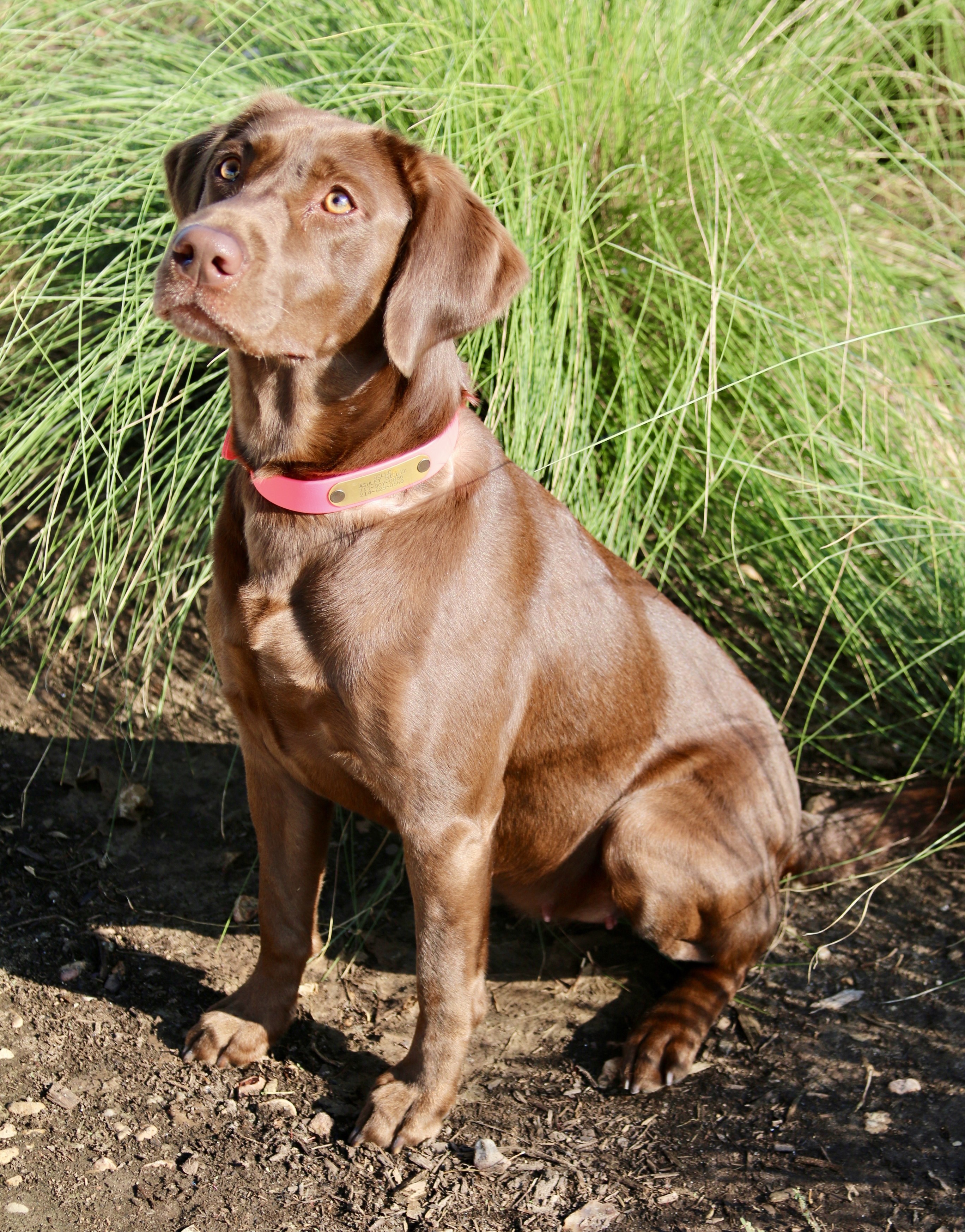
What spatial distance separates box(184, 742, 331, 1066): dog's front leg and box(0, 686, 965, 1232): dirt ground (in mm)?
68

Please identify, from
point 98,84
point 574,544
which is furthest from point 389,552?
point 98,84

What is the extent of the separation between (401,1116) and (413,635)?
0.98 meters

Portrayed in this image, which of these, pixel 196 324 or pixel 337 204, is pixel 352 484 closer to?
pixel 196 324

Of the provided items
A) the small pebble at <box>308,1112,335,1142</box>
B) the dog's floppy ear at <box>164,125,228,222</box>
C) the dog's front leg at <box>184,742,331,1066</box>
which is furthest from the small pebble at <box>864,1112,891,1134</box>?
the dog's floppy ear at <box>164,125,228,222</box>

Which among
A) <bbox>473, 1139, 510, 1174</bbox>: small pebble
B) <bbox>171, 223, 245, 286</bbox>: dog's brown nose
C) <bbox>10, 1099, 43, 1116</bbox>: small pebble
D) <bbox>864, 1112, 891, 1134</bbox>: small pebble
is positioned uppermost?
<bbox>171, 223, 245, 286</bbox>: dog's brown nose

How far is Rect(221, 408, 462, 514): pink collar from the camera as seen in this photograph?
2.18 m

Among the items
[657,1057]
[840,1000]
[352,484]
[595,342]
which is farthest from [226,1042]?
[595,342]

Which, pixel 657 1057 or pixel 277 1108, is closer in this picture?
pixel 277 1108

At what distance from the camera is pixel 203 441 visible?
10.7ft

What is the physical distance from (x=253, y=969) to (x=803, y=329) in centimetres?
213

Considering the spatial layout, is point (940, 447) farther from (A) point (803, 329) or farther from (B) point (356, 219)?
(B) point (356, 219)

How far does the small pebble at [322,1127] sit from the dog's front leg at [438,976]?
0.06m

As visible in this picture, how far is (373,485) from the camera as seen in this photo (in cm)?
219

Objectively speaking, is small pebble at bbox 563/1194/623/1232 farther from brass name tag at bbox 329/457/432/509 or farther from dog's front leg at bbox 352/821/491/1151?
brass name tag at bbox 329/457/432/509
